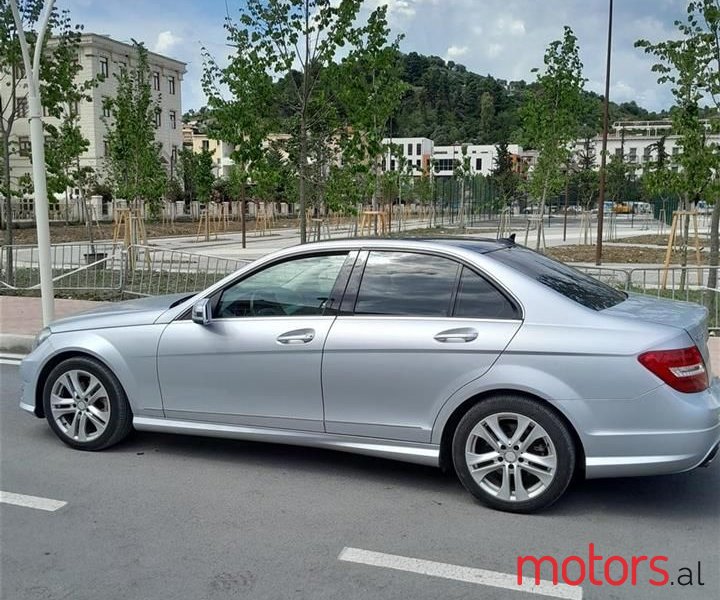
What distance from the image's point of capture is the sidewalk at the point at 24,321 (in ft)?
30.3

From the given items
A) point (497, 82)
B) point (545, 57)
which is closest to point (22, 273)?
point (545, 57)

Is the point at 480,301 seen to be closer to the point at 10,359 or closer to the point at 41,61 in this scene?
the point at 10,359

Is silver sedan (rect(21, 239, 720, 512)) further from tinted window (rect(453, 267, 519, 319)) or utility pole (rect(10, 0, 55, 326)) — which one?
utility pole (rect(10, 0, 55, 326))

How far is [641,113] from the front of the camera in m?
116

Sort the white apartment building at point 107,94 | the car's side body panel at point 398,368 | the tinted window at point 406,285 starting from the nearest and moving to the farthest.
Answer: the car's side body panel at point 398,368 < the tinted window at point 406,285 < the white apartment building at point 107,94

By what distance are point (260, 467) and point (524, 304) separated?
2138 mm

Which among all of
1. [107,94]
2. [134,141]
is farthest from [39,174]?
[107,94]

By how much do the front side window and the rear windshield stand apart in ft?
3.55

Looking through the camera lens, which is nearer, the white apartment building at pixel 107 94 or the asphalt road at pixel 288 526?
the asphalt road at pixel 288 526

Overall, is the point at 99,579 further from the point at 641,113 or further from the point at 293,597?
the point at 641,113

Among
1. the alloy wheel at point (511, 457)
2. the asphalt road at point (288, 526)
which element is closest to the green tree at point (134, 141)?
the asphalt road at point (288, 526)

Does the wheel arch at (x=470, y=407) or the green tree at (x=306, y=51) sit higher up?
the green tree at (x=306, y=51)

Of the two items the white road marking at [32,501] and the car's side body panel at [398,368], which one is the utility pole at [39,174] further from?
the car's side body panel at [398,368]

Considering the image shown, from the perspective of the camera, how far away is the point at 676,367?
415cm
